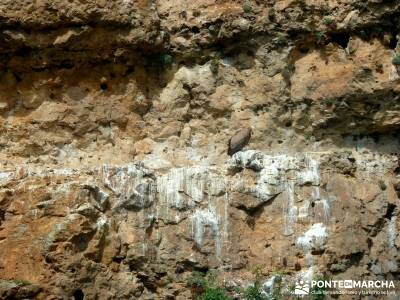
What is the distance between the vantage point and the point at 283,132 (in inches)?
369

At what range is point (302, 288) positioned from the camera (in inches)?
320

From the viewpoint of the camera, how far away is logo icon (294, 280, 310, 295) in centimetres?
811

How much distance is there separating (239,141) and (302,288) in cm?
228

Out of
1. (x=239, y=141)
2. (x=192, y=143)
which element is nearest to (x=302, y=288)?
(x=239, y=141)

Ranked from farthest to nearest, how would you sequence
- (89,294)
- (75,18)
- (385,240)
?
1. (75,18)
2. (385,240)
3. (89,294)

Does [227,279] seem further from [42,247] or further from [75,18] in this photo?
[75,18]

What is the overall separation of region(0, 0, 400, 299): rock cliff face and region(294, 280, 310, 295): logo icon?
0.17 metres

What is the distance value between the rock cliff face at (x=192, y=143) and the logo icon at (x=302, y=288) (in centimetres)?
17

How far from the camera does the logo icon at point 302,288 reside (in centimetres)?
811

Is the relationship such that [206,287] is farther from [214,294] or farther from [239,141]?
[239,141]

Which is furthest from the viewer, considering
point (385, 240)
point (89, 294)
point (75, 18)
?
point (75, 18)

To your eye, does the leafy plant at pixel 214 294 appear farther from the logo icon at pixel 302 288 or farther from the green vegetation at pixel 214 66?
the green vegetation at pixel 214 66

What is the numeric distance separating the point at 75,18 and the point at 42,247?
3306mm

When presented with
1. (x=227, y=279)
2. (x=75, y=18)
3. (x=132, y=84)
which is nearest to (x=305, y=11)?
(x=132, y=84)
